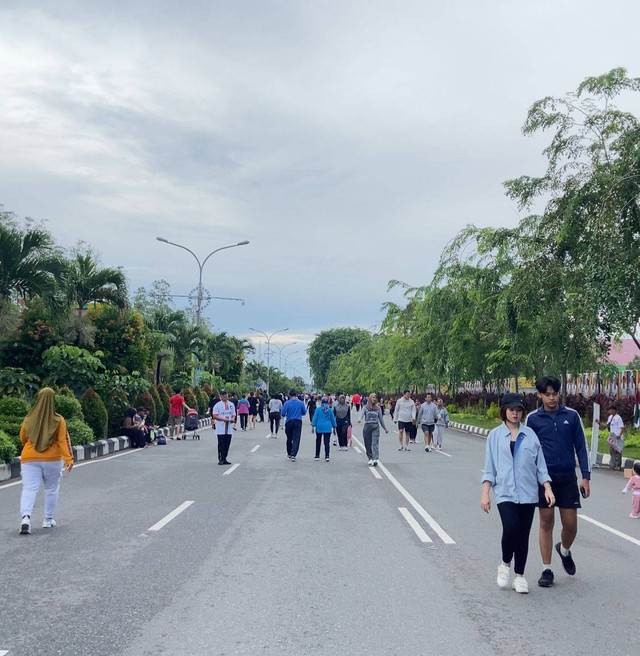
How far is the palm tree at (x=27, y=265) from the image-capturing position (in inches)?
702

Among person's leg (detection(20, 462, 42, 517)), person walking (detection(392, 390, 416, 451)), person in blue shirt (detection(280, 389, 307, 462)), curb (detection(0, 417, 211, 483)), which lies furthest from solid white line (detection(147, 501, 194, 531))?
person walking (detection(392, 390, 416, 451))

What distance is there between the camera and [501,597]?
19.2ft

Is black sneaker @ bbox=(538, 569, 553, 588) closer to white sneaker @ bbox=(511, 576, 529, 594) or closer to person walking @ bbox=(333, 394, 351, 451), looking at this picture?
white sneaker @ bbox=(511, 576, 529, 594)

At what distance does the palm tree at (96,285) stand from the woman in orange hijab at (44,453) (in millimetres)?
15041

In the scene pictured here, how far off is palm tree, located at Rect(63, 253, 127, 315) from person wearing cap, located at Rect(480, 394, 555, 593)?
1893cm

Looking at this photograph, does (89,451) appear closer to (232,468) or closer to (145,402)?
(232,468)

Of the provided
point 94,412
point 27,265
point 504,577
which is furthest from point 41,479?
point 94,412

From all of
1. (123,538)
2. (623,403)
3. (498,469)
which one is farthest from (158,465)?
(623,403)

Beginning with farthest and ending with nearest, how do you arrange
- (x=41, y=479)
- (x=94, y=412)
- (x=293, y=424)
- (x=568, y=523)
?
(x=94, y=412)
(x=293, y=424)
(x=41, y=479)
(x=568, y=523)

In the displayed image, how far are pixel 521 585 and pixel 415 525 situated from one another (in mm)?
3181

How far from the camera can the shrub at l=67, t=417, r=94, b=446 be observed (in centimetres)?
1767

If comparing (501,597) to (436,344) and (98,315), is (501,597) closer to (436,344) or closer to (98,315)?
(98,315)

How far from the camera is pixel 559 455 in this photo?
20.8ft

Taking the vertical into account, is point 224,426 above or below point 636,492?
above
